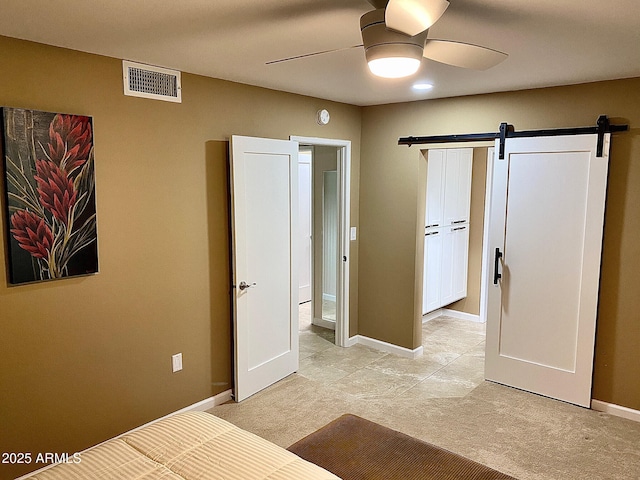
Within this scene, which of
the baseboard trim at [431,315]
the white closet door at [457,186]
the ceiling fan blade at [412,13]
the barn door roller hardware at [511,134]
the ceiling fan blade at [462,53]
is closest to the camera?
the ceiling fan blade at [412,13]

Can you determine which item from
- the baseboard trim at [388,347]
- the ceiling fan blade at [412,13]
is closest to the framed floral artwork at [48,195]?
the ceiling fan blade at [412,13]

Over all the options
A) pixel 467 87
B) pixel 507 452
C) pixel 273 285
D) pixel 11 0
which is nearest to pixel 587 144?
pixel 467 87

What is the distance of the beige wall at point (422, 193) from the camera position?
326 cm

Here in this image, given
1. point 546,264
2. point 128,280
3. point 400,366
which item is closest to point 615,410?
point 546,264

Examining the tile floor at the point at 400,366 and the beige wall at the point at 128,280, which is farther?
the tile floor at the point at 400,366

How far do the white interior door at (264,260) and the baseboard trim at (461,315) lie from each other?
248 cm

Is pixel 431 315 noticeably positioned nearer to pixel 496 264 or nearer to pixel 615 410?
pixel 496 264

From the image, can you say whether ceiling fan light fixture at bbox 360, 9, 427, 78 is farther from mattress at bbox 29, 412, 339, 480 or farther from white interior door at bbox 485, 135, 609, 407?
white interior door at bbox 485, 135, 609, 407

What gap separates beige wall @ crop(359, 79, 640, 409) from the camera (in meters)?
3.26

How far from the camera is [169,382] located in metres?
3.24

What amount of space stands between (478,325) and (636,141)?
2.85 metres

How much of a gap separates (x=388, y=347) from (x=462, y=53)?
3310 millimetres

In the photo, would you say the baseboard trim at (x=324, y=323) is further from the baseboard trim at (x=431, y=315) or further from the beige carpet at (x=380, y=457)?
the beige carpet at (x=380, y=457)

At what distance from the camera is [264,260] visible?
3.71 meters
